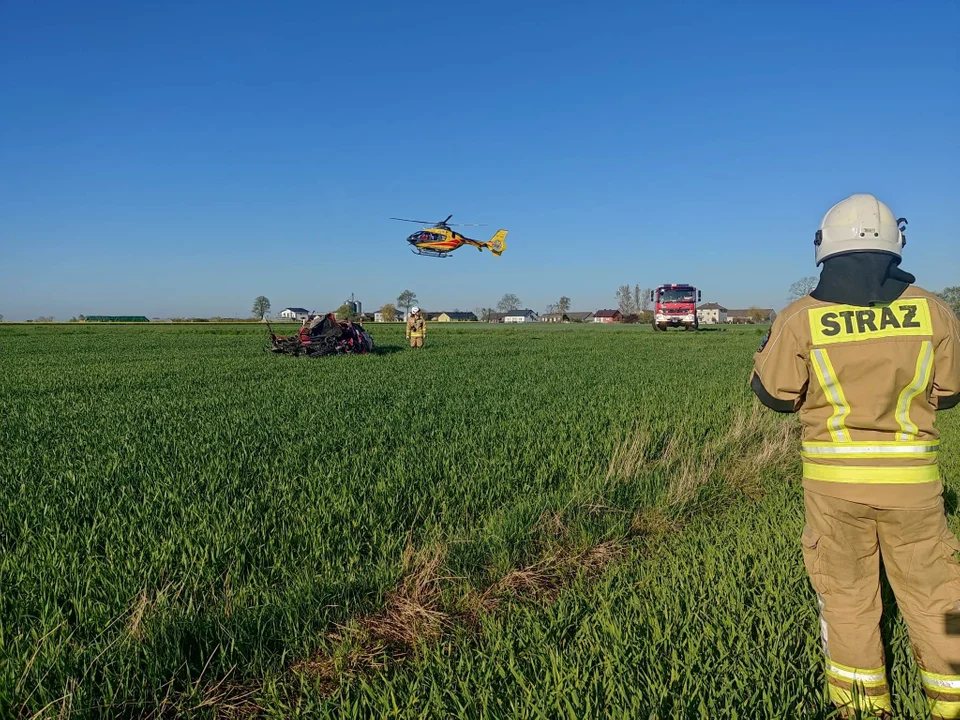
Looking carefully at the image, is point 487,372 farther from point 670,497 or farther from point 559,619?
point 559,619

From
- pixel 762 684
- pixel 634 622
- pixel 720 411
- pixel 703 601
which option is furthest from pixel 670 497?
pixel 720 411

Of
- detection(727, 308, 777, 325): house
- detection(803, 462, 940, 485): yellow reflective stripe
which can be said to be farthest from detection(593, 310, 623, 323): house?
detection(803, 462, 940, 485): yellow reflective stripe

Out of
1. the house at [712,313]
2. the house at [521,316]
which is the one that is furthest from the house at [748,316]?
the house at [521,316]

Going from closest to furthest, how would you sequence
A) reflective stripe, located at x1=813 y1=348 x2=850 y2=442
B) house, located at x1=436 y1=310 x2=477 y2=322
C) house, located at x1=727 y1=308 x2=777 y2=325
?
reflective stripe, located at x1=813 y1=348 x2=850 y2=442 < house, located at x1=727 y1=308 x2=777 y2=325 < house, located at x1=436 y1=310 x2=477 y2=322

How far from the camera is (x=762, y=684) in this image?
7.84 feet

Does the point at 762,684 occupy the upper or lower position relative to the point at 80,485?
lower

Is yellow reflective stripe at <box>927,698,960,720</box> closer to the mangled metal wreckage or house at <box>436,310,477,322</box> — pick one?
the mangled metal wreckage

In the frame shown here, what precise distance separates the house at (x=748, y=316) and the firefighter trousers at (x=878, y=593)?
89.0 metres

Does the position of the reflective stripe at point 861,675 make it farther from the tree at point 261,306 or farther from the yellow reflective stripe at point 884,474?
the tree at point 261,306

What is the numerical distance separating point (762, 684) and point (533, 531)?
6.06ft

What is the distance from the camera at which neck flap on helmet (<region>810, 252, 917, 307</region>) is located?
7.46ft

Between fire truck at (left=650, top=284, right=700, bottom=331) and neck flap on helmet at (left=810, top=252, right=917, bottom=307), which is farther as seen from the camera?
fire truck at (left=650, top=284, right=700, bottom=331)

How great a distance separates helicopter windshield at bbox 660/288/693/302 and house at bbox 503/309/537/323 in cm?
9150

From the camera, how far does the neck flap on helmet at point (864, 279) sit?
2273 mm
